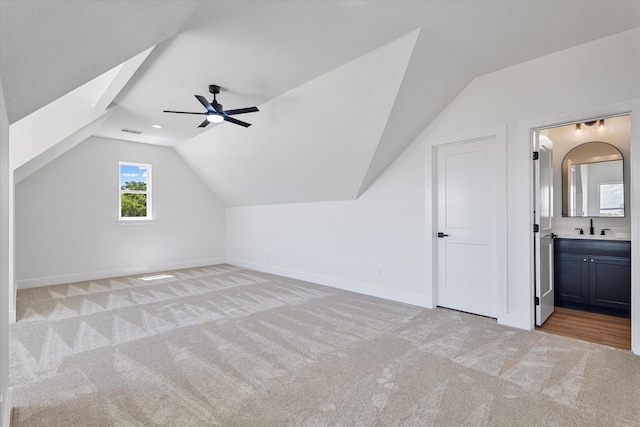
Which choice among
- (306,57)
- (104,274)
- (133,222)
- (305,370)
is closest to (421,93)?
(306,57)

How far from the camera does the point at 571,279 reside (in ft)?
13.1

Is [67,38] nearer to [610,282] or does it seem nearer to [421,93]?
[421,93]

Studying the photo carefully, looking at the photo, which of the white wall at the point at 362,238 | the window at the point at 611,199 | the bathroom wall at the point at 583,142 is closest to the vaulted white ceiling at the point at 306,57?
the white wall at the point at 362,238

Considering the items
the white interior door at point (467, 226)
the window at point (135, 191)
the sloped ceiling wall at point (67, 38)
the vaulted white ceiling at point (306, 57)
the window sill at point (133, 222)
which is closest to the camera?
the sloped ceiling wall at point (67, 38)

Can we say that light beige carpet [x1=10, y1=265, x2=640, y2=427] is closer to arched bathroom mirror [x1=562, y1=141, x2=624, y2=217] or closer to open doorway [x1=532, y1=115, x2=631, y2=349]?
open doorway [x1=532, y1=115, x2=631, y2=349]

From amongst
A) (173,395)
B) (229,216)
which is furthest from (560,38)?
(229,216)

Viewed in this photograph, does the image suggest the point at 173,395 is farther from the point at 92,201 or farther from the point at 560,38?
the point at 92,201

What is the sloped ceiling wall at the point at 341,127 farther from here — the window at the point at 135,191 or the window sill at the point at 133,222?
the window sill at the point at 133,222

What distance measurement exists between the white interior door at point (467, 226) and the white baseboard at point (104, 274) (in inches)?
217

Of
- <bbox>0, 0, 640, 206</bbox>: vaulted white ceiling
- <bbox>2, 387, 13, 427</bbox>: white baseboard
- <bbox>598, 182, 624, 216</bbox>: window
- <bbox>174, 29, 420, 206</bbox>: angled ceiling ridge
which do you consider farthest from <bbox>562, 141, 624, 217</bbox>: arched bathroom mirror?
<bbox>2, 387, 13, 427</bbox>: white baseboard

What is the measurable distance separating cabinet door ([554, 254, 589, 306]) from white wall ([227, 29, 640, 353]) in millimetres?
1263

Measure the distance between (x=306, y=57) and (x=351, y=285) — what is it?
131 inches

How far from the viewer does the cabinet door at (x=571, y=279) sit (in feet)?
12.8

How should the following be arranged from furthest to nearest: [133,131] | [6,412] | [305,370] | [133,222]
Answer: [133,222], [133,131], [305,370], [6,412]
